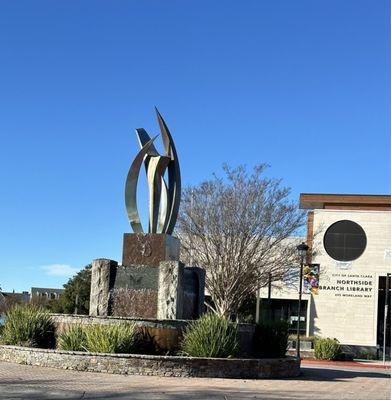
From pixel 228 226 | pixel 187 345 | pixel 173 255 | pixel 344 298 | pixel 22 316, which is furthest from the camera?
pixel 344 298

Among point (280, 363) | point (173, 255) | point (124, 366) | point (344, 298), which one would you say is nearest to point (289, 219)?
point (344, 298)

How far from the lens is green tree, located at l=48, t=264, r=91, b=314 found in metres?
53.1

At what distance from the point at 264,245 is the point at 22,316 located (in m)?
21.3

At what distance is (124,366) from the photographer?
14.1 metres

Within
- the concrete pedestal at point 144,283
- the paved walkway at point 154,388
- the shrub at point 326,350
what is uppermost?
the concrete pedestal at point 144,283

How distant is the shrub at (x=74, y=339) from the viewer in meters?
15.3

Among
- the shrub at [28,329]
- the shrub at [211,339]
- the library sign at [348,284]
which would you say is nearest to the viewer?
the shrub at [211,339]

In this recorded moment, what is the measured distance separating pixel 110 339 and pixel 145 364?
1.15 m

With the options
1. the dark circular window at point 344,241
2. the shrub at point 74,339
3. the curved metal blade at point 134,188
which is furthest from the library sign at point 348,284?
the shrub at point 74,339

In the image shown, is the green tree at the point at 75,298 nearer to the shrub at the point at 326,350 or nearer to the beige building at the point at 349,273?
the beige building at the point at 349,273

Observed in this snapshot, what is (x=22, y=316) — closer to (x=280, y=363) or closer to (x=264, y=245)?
(x=280, y=363)

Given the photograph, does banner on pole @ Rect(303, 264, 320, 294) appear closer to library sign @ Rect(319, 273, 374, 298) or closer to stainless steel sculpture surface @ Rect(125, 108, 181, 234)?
library sign @ Rect(319, 273, 374, 298)

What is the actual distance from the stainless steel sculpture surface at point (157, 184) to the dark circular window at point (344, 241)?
104 feet

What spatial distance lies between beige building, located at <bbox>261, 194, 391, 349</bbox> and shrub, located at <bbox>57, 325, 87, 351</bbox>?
111ft
